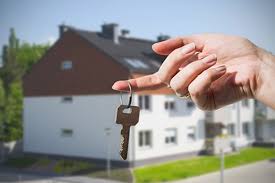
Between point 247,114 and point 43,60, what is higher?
point 43,60

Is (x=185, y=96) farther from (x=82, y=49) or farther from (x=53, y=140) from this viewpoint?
(x=53, y=140)

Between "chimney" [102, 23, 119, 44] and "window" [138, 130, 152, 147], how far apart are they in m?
7.07

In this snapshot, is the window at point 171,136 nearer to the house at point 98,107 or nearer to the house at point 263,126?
the house at point 98,107

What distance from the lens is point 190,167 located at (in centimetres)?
2378

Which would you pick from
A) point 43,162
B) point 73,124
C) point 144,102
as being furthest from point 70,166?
point 144,102

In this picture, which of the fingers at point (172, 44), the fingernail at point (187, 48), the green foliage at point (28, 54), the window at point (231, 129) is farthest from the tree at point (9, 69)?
the fingernail at point (187, 48)

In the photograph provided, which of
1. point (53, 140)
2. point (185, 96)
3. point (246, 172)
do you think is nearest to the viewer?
point (185, 96)

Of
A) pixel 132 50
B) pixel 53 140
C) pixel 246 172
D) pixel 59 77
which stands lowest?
pixel 246 172

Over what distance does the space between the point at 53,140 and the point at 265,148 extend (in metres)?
17.5

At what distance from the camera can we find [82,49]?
26.1 m

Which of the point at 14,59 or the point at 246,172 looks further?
the point at 14,59

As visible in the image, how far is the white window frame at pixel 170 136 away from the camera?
26.3 meters

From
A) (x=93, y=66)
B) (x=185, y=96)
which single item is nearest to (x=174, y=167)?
(x=93, y=66)

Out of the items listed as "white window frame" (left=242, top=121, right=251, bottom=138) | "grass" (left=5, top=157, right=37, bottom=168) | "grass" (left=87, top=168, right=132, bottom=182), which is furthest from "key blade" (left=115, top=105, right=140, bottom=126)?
"white window frame" (left=242, top=121, right=251, bottom=138)
